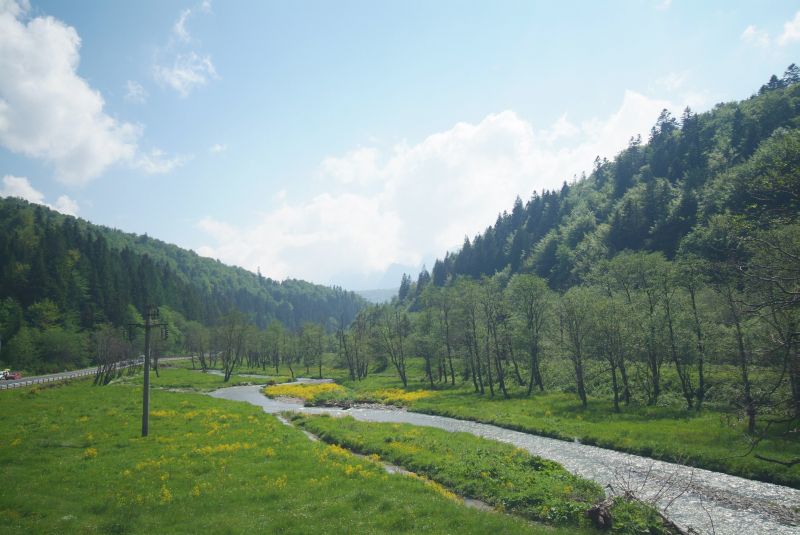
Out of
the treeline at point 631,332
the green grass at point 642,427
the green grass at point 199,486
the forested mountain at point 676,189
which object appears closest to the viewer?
the green grass at point 199,486

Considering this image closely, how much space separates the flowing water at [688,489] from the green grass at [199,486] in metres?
8.81

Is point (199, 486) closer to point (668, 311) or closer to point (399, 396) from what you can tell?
point (399, 396)

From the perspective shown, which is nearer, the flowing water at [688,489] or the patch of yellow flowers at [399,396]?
the flowing water at [688,489]

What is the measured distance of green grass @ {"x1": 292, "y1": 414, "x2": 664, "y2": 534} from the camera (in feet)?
73.9

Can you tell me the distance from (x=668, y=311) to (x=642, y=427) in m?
17.7

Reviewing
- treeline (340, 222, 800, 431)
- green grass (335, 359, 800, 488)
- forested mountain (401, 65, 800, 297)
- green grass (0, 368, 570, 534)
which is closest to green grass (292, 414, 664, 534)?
green grass (0, 368, 570, 534)

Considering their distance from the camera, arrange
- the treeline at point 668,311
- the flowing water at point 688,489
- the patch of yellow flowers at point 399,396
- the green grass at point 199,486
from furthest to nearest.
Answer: the patch of yellow flowers at point 399,396 → the flowing water at point 688,489 → the green grass at point 199,486 → the treeline at point 668,311

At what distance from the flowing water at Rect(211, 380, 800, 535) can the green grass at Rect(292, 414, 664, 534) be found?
2.16 meters

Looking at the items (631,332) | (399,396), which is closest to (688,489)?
(631,332)

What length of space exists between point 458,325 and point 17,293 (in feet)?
406

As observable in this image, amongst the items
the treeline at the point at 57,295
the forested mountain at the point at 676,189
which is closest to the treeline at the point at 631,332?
the forested mountain at the point at 676,189

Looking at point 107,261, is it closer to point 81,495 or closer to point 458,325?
point 458,325

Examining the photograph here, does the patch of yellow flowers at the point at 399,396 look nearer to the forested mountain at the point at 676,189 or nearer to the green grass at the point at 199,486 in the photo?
the green grass at the point at 199,486

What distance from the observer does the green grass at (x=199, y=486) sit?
63.6 ft
